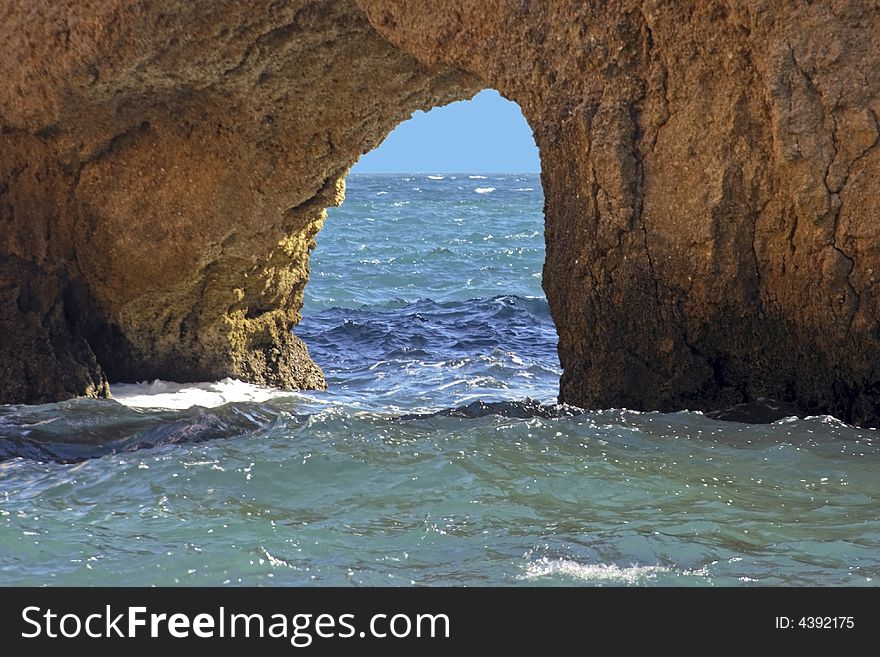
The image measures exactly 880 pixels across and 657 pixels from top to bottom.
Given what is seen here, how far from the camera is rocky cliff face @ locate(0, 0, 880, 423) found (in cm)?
678

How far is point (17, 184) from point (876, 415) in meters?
6.30

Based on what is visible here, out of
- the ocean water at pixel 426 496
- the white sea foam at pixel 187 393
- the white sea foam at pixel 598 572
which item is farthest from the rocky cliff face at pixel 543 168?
the white sea foam at pixel 598 572

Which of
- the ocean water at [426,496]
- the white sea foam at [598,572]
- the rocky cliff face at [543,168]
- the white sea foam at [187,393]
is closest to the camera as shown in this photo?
the white sea foam at [598,572]

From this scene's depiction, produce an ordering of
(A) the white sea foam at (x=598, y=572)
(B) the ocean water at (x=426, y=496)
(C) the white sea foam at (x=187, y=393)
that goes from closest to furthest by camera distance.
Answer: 1. (A) the white sea foam at (x=598, y=572)
2. (B) the ocean water at (x=426, y=496)
3. (C) the white sea foam at (x=187, y=393)

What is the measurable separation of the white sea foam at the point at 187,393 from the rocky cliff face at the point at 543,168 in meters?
0.20

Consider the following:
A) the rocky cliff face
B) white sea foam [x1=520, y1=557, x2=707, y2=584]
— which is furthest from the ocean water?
the rocky cliff face

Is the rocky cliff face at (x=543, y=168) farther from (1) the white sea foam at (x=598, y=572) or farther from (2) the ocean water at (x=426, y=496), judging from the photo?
(1) the white sea foam at (x=598, y=572)

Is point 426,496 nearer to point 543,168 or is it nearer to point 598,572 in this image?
point 598,572

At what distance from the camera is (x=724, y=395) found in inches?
290

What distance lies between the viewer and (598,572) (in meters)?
4.69

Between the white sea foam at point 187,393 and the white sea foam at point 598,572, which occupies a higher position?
the white sea foam at point 598,572

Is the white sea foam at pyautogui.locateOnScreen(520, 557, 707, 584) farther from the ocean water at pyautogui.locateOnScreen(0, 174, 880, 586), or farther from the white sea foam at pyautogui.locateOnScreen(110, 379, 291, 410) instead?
the white sea foam at pyautogui.locateOnScreen(110, 379, 291, 410)

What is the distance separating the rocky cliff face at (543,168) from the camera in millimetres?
6777

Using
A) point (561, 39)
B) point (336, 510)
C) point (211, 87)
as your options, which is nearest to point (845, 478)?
point (336, 510)
